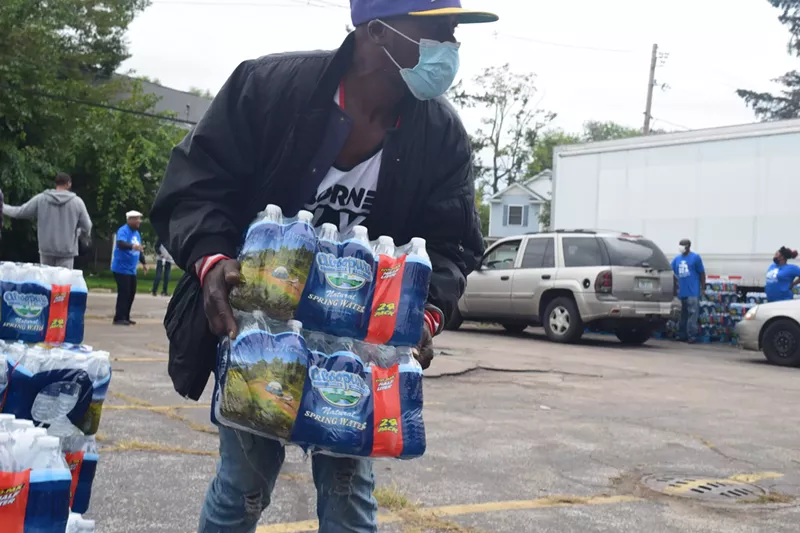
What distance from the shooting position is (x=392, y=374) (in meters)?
2.34

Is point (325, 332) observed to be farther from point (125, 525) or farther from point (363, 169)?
point (125, 525)

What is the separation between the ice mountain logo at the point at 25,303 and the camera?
3.79m

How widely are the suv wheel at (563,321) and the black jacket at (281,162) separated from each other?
→ 12.0m

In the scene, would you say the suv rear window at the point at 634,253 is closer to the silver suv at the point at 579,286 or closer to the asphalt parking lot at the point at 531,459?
the silver suv at the point at 579,286

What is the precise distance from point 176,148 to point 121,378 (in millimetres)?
5436

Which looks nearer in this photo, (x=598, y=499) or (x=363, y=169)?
(x=363, y=169)

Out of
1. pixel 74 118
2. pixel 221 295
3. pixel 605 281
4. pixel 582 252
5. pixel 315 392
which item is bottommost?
pixel 315 392

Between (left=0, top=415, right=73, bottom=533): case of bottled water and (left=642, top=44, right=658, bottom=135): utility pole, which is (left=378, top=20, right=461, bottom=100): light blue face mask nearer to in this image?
(left=0, top=415, right=73, bottom=533): case of bottled water

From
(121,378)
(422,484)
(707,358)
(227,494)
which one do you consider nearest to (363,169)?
(227,494)

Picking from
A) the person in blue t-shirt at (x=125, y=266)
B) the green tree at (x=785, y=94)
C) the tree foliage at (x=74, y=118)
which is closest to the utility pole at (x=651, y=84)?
the green tree at (x=785, y=94)

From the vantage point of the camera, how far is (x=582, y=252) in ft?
48.3

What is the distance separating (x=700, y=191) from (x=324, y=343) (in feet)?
52.3

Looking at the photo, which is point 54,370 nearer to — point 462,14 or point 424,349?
point 424,349

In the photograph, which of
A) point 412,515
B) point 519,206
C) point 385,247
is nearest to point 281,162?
point 385,247
